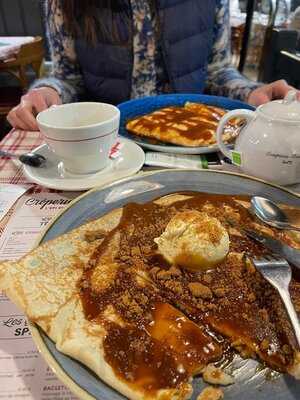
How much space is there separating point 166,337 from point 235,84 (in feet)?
4.84

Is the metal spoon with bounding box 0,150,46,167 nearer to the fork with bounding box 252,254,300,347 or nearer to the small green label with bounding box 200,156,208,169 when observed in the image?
the small green label with bounding box 200,156,208,169

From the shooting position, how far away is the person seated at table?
1605 mm

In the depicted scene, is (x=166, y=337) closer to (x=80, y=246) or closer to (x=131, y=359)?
(x=131, y=359)

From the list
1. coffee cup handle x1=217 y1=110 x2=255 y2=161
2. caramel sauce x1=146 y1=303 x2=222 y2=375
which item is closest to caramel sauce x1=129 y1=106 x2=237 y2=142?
coffee cup handle x1=217 y1=110 x2=255 y2=161

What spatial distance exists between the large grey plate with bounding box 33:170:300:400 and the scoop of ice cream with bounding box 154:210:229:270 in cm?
19

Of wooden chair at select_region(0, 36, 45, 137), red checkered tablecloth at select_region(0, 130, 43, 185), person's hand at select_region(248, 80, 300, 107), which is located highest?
person's hand at select_region(248, 80, 300, 107)

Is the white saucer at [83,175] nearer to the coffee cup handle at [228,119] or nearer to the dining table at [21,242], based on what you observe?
the dining table at [21,242]

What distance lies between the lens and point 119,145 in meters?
1.17

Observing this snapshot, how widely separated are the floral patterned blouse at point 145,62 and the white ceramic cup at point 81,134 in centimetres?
59

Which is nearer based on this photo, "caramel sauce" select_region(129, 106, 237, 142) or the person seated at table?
"caramel sauce" select_region(129, 106, 237, 142)

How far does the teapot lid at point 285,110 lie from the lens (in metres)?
0.91

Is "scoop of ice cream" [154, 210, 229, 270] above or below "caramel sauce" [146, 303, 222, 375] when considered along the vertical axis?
above

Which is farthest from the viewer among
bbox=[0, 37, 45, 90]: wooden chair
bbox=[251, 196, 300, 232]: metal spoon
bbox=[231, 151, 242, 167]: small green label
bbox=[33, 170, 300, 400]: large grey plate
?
bbox=[0, 37, 45, 90]: wooden chair

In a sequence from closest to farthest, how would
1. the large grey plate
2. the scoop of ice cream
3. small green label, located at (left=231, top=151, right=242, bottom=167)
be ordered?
the large grey plate → the scoop of ice cream → small green label, located at (left=231, top=151, right=242, bottom=167)
